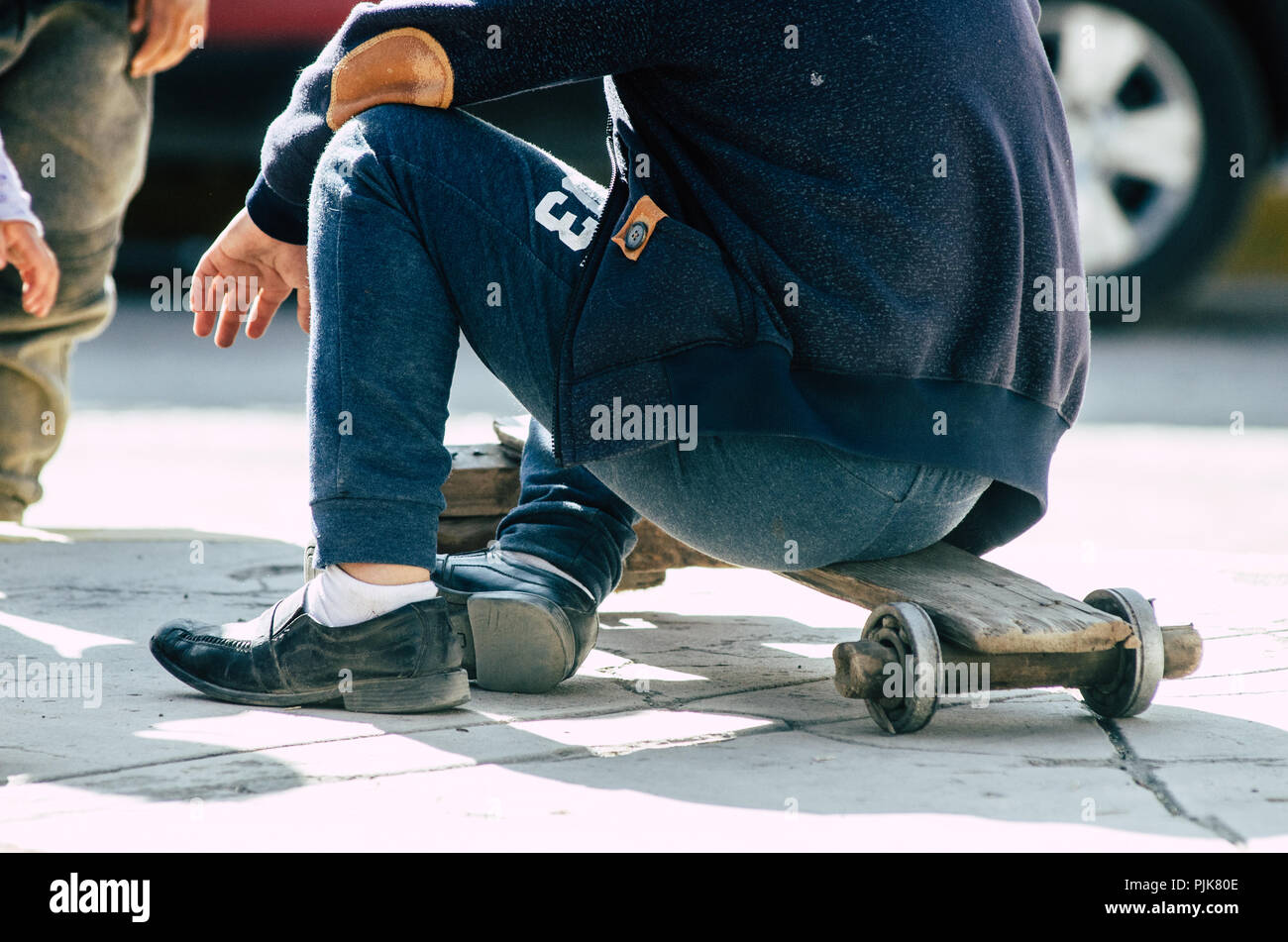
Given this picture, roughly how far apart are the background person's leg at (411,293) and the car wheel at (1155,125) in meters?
3.47

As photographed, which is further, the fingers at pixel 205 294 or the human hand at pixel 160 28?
the human hand at pixel 160 28

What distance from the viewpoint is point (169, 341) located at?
5.67m

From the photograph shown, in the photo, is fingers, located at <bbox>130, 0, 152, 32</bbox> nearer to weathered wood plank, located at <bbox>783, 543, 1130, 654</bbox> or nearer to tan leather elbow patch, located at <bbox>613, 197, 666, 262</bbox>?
tan leather elbow patch, located at <bbox>613, 197, 666, 262</bbox>

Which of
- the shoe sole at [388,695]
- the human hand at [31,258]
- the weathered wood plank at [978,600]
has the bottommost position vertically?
the shoe sole at [388,695]

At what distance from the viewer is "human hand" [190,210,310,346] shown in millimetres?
2055

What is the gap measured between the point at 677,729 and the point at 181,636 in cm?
60

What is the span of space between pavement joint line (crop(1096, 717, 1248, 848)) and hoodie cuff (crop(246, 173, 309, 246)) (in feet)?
3.64

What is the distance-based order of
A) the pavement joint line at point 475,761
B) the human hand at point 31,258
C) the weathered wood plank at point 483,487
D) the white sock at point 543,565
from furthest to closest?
the weathered wood plank at point 483,487 → the human hand at point 31,258 → the white sock at point 543,565 → the pavement joint line at point 475,761

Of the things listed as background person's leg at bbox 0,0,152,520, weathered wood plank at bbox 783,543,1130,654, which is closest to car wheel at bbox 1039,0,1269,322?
background person's leg at bbox 0,0,152,520

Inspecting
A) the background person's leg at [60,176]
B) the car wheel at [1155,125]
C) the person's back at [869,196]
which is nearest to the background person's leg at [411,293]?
the person's back at [869,196]

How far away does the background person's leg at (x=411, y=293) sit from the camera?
1.81 meters

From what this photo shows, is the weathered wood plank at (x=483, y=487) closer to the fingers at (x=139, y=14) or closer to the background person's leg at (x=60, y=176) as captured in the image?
the background person's leg at (x=60, y=176)

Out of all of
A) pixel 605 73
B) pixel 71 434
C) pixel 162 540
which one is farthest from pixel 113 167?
pixel 605 73
